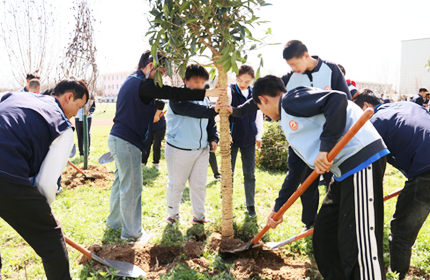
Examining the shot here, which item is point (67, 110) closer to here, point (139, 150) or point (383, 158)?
point (139, 150)

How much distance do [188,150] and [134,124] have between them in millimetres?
779

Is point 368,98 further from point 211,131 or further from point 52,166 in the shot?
point 52,166

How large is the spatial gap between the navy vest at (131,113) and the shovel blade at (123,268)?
1212 mm

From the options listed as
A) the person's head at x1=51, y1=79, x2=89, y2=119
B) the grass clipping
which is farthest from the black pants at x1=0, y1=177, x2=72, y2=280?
the grass clipping

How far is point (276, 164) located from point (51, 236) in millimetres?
5557

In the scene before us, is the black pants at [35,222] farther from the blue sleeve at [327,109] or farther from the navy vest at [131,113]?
the blue sleeve at [327,109]

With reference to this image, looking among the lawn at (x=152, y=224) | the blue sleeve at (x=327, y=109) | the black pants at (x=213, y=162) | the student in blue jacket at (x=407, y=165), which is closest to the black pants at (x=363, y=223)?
the blue sleeve at (x=327, y=109)

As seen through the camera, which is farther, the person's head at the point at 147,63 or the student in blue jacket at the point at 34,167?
the person's head at the point at 147,63

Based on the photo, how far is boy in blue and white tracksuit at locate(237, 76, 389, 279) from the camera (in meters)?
1.96

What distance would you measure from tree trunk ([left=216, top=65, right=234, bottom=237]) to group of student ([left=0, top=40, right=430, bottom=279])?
13 centimetres

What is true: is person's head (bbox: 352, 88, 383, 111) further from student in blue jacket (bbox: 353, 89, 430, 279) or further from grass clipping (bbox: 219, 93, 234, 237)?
grass clipping (bbox: 219, 93, 234, 237)

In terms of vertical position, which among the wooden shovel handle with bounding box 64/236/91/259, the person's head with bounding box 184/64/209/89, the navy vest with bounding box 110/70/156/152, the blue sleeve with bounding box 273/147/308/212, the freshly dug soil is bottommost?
the freshly dug soil

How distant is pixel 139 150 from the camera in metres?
3.31

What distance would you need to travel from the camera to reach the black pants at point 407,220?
2.51m
